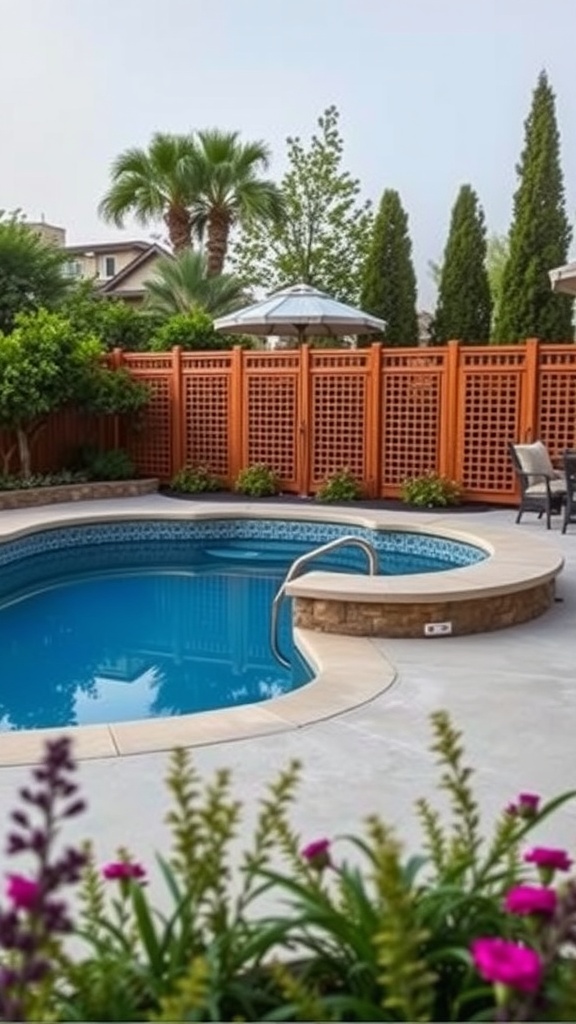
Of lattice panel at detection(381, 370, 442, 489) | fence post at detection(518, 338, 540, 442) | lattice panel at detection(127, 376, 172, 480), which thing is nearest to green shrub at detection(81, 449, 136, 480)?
lattice panel at detection(127, 376, 172, 480)

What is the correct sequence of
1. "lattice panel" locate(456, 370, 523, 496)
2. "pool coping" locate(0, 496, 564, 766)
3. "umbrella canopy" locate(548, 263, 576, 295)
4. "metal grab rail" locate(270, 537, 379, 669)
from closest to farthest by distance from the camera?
1. "pool coping" locate(0, 496, 564, 766)
2. "metal grab rail" locate(270, 537, 379, 669)
3. "umbrella canopy" locate(548, 263, 576, 295)
4. "lattice panel" locate(456, 370, 523, 496)

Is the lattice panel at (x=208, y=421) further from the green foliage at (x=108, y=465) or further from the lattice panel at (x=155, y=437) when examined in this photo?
the green foliage at (x=108, y=465)

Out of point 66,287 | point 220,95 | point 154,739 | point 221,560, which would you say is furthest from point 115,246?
point 154,739

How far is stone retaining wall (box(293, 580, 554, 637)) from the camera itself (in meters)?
6.27

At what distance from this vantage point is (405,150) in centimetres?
2402

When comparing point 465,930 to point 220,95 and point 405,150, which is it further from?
point 405,150

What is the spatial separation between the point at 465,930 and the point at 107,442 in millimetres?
14027

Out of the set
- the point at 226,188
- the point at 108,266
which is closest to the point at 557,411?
the point at 226,188

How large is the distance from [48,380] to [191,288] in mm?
6565

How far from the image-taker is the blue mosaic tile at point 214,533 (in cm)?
1119

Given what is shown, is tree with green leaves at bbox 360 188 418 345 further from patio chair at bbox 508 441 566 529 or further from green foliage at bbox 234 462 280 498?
patio chair at bbox 508 441 566 529

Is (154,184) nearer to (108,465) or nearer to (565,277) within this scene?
(108,465)

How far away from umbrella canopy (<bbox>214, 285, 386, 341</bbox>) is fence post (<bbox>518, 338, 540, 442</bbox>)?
254 centimetres

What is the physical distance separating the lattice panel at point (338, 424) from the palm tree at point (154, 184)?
26.8 ft
